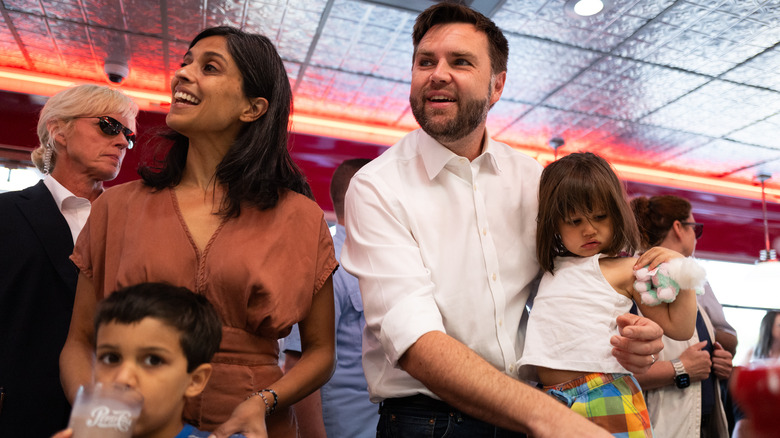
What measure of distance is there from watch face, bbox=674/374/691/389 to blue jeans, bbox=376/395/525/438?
120 centimetres

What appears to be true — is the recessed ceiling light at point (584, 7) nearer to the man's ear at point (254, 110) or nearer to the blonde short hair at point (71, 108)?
the blonde short hair at point (71, 108)

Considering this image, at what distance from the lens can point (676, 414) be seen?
245 cm

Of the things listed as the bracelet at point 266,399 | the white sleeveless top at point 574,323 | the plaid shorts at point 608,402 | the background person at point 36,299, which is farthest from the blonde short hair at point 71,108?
the plaid shorts at point 608,402

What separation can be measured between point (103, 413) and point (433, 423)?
83 cm

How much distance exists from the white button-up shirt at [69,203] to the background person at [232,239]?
0.72 meters

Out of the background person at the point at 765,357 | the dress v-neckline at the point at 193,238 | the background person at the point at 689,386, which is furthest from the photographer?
the background person at the point at 689,386

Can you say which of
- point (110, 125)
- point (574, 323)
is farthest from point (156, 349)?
point (110, 125)

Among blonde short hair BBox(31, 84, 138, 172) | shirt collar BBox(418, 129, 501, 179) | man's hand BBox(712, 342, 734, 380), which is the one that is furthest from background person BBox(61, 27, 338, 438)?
man's hand BBox(712, 342, 734, 380)

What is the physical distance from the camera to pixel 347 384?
265 cm

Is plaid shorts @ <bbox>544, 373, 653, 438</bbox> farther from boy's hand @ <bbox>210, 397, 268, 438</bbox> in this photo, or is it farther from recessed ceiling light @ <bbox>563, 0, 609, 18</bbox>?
recessed ceiling light @ <bbox>563, 0, 609, 18</bbox>

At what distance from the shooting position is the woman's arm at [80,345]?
1390 millimetres

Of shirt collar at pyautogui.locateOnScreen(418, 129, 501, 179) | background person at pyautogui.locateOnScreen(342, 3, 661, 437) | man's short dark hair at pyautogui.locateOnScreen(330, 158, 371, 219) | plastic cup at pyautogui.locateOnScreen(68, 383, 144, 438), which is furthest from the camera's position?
man's short dark hair at pyautogui.locateOnScreen(330, 158, 371, 219)

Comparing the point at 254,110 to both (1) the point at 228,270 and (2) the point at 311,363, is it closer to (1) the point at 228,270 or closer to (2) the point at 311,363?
(1) the point at 228,270

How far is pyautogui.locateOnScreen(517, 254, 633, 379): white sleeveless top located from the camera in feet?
5.32
